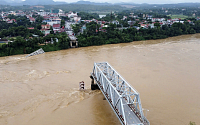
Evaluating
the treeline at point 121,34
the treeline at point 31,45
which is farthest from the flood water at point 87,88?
the treeline at point 121,34

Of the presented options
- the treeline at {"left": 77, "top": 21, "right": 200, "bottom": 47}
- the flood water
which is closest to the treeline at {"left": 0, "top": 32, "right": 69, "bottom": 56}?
the flood water

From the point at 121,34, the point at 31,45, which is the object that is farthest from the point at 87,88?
the point at 121,34

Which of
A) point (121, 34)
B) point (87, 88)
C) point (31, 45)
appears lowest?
point (87, 88)

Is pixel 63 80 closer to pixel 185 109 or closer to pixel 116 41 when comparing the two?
pixel 185 109

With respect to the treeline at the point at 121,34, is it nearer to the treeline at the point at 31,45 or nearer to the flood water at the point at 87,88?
the treeline at the point at 31,45

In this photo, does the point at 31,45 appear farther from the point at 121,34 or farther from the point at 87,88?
the point at 87,88
